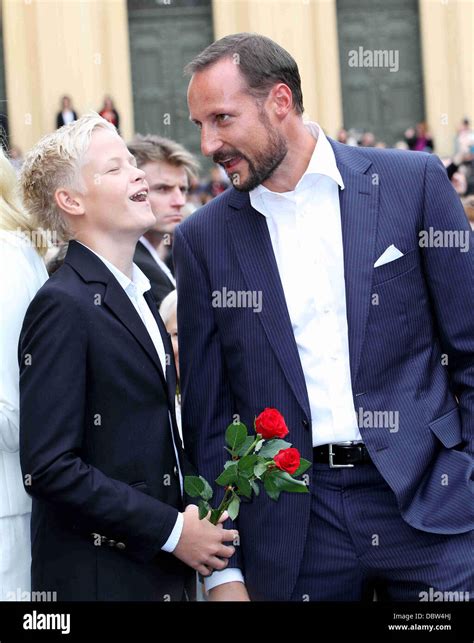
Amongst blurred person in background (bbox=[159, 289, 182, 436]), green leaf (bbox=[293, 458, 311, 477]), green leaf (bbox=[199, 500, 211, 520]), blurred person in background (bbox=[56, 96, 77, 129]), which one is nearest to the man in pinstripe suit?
green leaf (bbox=[293, 458, 311, 477])

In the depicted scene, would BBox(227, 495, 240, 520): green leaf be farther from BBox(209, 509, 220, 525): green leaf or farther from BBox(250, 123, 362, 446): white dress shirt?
BBox(250, 123, 362, 446): white dress shirt

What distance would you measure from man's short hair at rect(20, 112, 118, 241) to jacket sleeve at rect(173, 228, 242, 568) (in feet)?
1.53

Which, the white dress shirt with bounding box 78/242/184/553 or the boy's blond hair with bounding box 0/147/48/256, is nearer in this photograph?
the white dress shirt with bounding box 78/242/184/553

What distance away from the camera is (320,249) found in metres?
3.78

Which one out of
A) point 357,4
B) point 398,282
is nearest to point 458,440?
point 398,282

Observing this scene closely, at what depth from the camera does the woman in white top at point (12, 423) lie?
3582 mm

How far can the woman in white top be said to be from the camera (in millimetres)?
3582

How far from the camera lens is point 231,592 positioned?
12.4ft

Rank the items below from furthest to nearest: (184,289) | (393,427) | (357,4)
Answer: (357,4)
(184,289)
(393,427)

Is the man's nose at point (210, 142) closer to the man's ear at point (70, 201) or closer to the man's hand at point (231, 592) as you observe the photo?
the man's ear at point (70, 201)

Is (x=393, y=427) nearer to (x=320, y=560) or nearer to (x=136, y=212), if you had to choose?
(x=320, y=560)

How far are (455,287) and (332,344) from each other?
0.43m

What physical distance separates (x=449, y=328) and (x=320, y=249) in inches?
18.7

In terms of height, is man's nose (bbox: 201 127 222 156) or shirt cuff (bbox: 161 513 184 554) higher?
man's nose (bbox: 201 127 222 156)
